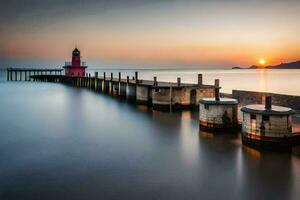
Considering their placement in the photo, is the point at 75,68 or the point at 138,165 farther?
the point at 75,68

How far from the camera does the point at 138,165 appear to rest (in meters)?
10.4

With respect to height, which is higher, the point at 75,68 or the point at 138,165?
the point at 75,68

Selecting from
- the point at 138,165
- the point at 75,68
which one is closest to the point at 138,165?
the point at 138,165

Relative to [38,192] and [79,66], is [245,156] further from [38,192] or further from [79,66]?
[79,66]

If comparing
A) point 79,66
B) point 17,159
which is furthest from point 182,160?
point 79,66

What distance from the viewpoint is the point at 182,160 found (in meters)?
11.0

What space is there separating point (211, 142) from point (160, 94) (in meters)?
10.5

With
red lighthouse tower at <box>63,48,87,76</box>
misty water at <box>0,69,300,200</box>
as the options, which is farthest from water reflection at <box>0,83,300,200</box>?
red lighthouse tower at <box>63,48,87,76</box>

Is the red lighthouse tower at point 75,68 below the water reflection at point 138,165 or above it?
above

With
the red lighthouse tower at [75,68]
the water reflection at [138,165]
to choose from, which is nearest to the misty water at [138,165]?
the water reflection at [138,165]

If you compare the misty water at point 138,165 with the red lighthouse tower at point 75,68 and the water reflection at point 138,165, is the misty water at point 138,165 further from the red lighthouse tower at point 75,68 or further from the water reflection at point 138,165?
the red lighthouse tower at point 75,68

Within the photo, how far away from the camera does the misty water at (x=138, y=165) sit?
797cm

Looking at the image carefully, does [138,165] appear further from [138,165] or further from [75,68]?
[75,68]

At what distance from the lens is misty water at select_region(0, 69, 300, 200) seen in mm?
7973
